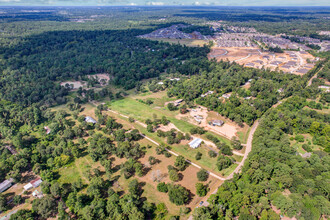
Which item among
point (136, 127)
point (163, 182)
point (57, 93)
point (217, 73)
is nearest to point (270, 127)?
point (163, 182)

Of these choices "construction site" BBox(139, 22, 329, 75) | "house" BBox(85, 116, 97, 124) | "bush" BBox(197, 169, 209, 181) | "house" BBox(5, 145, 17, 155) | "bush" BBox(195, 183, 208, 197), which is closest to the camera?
"bush" BBox(195, 183, 208, 197)

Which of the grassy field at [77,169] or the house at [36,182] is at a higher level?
the house at [36,182]

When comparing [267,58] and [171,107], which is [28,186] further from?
[267,58]

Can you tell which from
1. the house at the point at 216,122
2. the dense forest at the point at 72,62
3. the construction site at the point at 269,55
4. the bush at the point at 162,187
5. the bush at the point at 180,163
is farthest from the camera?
the construction site at the point at 269,55

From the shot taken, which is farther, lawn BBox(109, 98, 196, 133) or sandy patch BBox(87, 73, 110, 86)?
sandy patch BBox(87, 73, 110, 86)

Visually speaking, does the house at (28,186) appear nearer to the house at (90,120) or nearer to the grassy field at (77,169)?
the grassy field at (77,169)

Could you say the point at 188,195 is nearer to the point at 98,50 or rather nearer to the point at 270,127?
the point at 270,127

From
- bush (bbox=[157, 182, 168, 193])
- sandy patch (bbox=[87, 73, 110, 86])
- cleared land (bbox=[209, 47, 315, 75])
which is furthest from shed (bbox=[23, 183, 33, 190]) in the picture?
cleared land (bbox=[209, 47, 315, 75])

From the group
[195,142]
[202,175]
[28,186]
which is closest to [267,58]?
[195,142]

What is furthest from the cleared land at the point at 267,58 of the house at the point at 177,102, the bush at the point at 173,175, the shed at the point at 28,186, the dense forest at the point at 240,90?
the shed at the point at 28,186

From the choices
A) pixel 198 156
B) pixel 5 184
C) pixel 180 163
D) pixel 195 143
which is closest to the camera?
pixel 5 184

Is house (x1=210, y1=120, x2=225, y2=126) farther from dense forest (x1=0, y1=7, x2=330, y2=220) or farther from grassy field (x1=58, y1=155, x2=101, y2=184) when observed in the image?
grassy field (x1=58, y1=155, x2=101, y2=184)
